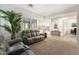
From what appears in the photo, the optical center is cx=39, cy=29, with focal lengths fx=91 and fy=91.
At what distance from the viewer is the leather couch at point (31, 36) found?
7.12 feet

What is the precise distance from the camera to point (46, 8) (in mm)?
2182

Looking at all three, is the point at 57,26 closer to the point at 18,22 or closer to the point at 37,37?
the point at 37,37

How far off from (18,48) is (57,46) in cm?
93

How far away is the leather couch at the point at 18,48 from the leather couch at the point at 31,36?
118mm

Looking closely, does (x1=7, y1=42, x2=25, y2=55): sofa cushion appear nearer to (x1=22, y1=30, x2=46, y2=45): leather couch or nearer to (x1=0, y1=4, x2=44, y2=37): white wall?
(x1=22, y1=30, x2=46, y2=45): leather couch

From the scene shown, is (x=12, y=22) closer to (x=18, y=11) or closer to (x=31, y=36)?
(x=18, y=11)

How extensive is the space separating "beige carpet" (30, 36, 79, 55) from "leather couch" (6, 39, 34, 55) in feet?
0.44

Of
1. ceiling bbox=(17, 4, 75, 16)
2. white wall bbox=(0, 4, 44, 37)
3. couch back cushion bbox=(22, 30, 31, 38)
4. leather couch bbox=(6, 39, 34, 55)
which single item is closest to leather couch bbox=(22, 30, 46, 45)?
couch back cushion bbox=(22, 30, 31, 38)

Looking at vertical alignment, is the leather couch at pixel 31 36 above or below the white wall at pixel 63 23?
below

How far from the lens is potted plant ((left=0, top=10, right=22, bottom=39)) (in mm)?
2053

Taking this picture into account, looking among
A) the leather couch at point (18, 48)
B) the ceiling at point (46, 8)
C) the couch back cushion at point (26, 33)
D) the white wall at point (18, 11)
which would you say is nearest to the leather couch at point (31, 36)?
the couch back cushion at point (26, 33)

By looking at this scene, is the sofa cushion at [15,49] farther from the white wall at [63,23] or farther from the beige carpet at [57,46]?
the white wall at [63,23]
